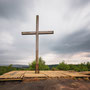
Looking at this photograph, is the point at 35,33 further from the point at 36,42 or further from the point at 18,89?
the point at 18,89

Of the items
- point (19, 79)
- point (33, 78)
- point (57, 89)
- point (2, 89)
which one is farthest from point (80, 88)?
point (2, 89)

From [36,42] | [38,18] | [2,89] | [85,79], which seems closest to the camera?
[2,89]

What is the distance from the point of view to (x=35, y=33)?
17.3 ft

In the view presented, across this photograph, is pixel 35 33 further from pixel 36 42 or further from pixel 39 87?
pixel 39 87

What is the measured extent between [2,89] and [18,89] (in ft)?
1.42

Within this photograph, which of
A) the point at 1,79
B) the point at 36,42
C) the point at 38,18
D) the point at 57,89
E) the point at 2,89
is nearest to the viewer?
the point at 57,89

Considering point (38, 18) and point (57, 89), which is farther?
point (38, 18)

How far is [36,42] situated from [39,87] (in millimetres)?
3171

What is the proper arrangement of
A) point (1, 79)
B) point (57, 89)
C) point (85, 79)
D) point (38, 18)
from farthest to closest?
point (38, 18), point (85, 79), point (1, 79), point (57, 89)

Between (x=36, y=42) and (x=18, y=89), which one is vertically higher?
(x=36, y=42)

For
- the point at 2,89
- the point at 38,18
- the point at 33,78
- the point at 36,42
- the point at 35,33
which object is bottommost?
the point at 2,89

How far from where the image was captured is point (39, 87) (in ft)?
6.98

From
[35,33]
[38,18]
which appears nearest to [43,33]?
[35,33]

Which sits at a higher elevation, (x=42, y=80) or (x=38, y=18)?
(x=38, y=18)
